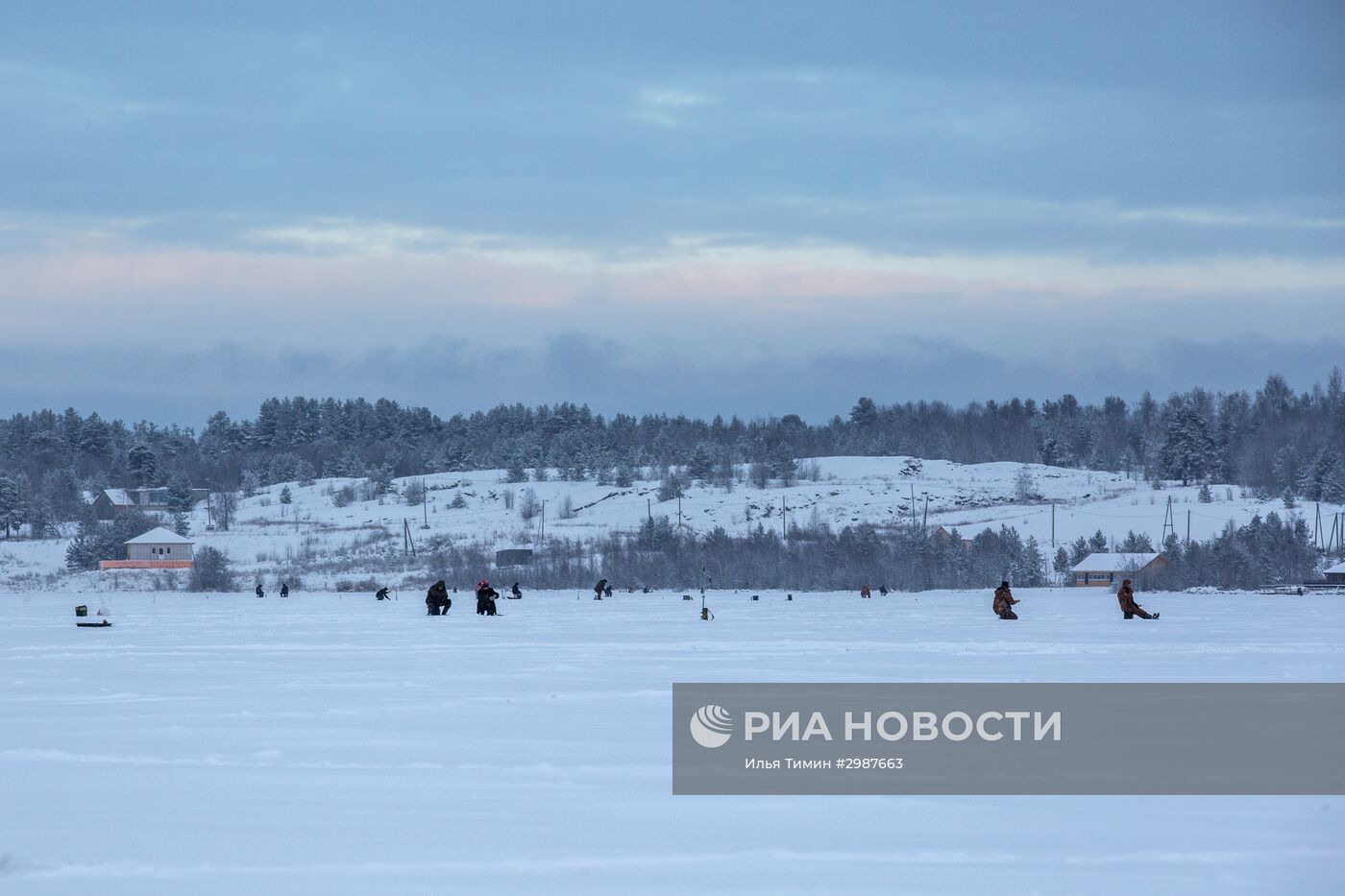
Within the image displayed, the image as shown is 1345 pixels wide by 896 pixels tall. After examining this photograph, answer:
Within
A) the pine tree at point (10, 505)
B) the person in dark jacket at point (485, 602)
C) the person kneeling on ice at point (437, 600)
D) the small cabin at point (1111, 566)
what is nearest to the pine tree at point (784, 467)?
the small cabin at point (1111, 566)

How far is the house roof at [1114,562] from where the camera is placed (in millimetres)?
Answer: 78375

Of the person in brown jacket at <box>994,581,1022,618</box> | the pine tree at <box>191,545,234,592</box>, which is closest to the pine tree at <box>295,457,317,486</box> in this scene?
the pine tree at <box>191,545,234,592</box>

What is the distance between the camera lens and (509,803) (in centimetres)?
928

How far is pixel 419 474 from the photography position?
550 feet

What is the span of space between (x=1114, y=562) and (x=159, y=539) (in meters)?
60.9

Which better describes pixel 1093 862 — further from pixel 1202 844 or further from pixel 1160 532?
pixel 1160 532

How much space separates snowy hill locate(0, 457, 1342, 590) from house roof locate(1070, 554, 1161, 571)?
18330 millimetres

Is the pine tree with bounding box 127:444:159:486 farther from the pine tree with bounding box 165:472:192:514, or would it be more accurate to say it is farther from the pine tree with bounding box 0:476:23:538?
the pine tree with bounding box 0:476:23:538

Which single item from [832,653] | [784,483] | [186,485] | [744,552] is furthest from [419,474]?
[832,653]

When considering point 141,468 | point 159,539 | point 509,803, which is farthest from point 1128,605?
point 141,468

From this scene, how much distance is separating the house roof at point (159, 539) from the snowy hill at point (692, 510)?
4.28 metres

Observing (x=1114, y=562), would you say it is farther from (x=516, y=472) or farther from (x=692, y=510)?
(x=516, y=472)

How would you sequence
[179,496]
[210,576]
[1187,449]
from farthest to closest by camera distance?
1. [1187,449]
2. [179,496]
3. [210,576]

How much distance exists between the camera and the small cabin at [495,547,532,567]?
9016cm
